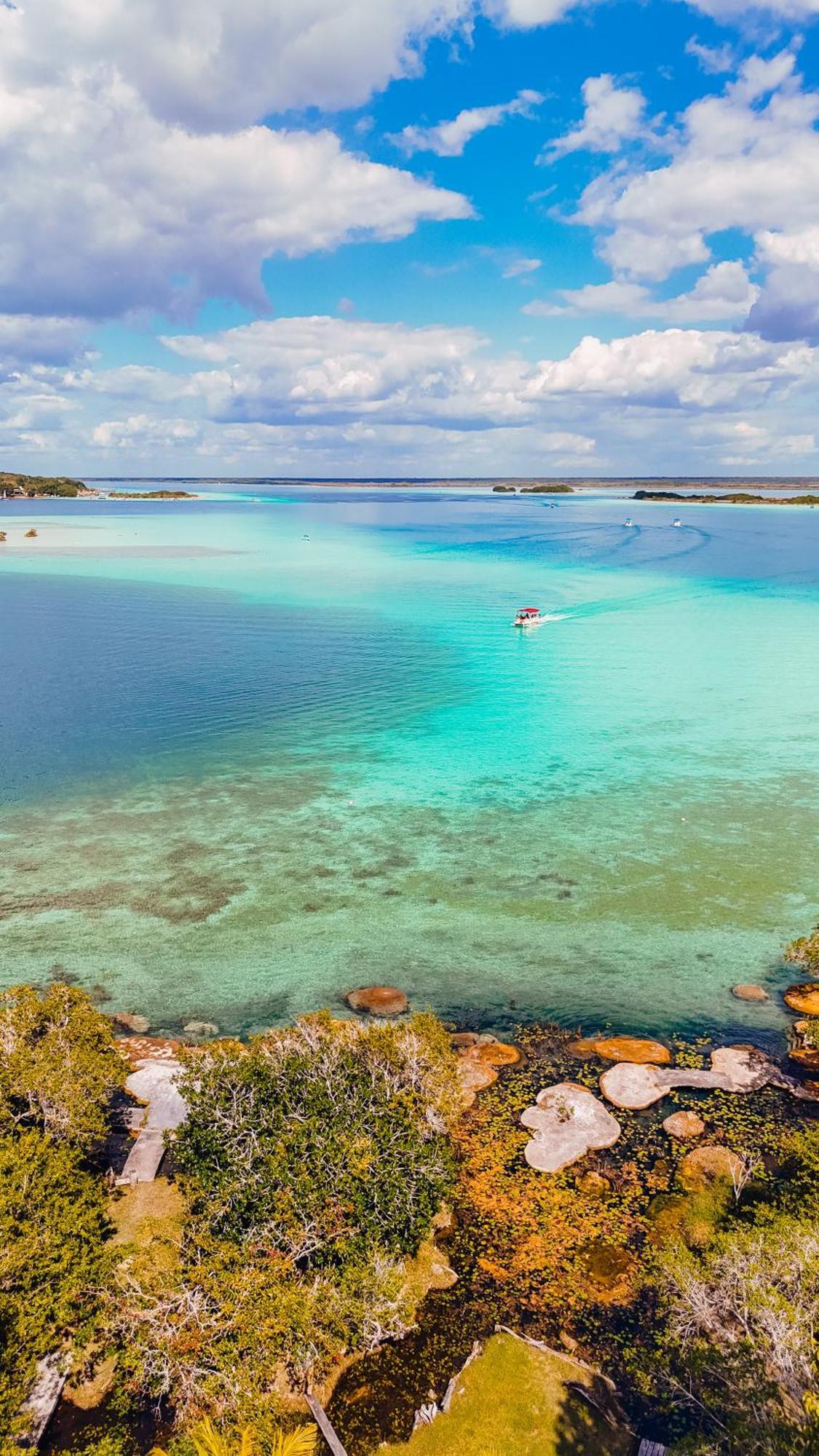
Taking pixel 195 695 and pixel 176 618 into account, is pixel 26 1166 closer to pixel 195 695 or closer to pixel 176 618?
pixel 195 695

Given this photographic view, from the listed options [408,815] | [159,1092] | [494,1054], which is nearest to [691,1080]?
[494,1054]

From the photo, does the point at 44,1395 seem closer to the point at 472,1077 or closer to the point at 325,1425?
the point at 325,1425

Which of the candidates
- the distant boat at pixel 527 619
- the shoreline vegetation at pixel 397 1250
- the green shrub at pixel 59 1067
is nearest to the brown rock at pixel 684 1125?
the shoreline vegetation at pixel 397 1250

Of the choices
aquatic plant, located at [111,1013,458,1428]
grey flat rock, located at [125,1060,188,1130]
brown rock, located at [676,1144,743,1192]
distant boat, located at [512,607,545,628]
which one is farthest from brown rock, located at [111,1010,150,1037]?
distant boat, located at [512,607,545,628]

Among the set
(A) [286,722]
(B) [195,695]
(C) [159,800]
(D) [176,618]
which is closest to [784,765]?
(A) [286,722]

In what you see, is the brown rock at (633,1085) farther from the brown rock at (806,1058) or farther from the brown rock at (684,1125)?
the brown rock at (806,1058)

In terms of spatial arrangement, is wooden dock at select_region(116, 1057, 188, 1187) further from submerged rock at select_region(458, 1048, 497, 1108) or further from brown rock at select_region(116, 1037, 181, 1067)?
submerged rock at select_region(458, 1048, 497, 1108)
